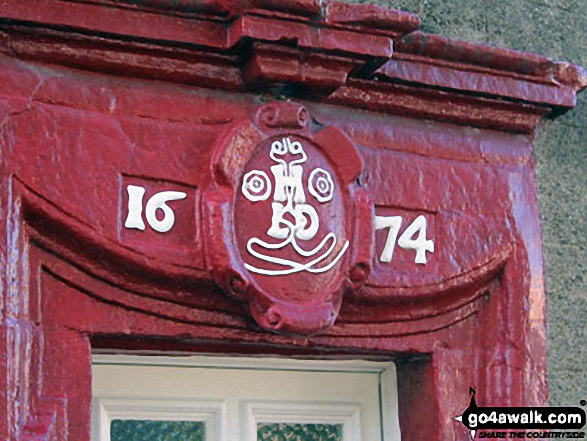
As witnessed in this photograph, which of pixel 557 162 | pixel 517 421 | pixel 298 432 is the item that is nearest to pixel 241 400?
pixel 298 432

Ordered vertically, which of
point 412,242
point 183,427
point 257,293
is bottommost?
point 183,427

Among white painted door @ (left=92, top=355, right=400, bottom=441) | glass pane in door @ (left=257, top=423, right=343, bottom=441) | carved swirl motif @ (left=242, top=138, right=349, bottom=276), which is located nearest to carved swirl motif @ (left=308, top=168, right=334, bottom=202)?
carved swirl motif @ (left=242, top=138, right=349, bottom=276)

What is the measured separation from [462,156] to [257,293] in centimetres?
63

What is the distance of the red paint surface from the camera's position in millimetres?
2148

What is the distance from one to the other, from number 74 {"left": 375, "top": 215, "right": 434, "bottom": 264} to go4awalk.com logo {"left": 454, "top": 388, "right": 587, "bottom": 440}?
1.03 ft

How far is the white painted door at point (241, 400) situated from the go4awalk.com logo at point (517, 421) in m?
0.18

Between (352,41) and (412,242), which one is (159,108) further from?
(412,242)

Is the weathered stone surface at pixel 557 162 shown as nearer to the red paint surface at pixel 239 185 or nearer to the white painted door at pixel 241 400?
the red paint surface at pixel 239 185

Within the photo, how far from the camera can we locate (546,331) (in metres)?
2.67

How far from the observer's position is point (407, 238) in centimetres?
251

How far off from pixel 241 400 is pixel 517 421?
58cm

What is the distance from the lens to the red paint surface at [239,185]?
7.05 feet

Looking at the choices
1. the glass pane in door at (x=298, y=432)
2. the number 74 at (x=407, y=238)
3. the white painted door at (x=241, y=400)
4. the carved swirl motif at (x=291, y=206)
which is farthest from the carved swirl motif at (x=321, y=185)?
the glass pane in door at (x=298, y=432)

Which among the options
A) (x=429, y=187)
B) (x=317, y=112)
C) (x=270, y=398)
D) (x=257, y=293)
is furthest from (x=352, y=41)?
(x=270, y=398)
